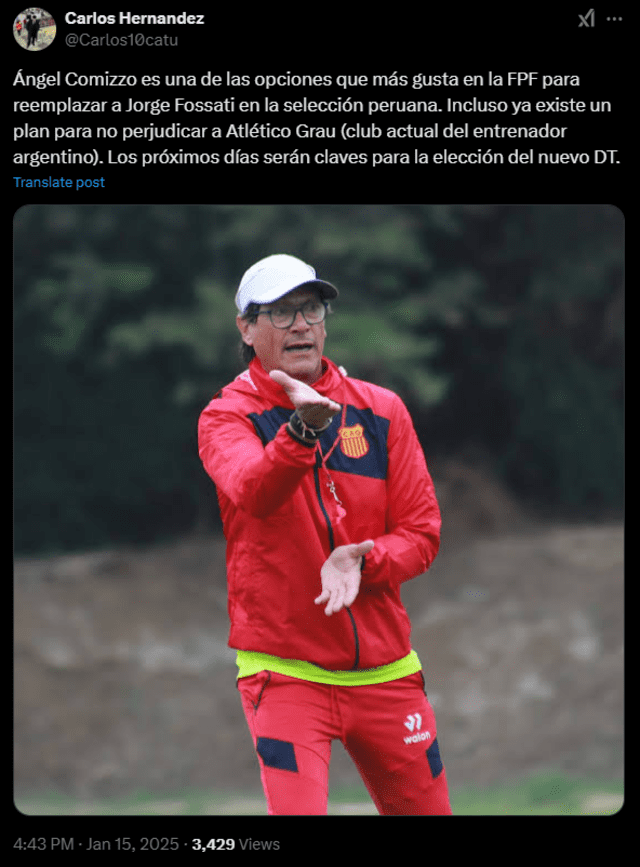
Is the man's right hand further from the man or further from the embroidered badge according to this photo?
the embroidered badge

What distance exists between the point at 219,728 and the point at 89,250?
18.7ft

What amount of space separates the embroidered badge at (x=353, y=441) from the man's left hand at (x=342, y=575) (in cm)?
38

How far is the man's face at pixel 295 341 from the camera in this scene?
4426mm

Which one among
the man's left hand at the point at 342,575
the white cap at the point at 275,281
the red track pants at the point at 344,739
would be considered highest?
the white cap at the point at 275,281

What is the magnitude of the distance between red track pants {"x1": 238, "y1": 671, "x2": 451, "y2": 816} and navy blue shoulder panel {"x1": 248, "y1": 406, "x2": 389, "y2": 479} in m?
0.80

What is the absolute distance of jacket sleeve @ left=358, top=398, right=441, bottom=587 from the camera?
14.4 ft

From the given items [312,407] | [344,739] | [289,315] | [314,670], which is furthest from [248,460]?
[344,739]

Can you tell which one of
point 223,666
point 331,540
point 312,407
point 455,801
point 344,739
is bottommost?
point 455,801

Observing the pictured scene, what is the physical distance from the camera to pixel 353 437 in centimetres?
452

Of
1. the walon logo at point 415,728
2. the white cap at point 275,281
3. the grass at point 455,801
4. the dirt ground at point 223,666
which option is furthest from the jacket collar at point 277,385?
the dirt ground at point 223,666

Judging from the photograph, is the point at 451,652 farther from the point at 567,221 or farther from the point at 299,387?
the point at 299,387

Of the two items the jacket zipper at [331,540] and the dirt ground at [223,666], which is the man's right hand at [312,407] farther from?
the dirt ground at [223,666]
